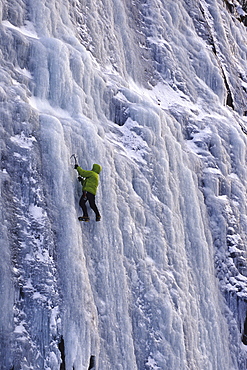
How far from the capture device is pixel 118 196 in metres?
10.8

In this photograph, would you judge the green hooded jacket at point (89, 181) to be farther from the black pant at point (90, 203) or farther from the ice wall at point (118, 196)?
the ice wall at point (118, 196)

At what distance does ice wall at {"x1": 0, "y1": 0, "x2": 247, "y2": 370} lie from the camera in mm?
8734

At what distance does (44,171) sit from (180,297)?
386cm

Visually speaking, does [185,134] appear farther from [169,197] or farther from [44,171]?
[44,171]

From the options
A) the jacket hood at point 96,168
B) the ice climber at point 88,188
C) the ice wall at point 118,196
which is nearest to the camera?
the ice wall at point 118,196

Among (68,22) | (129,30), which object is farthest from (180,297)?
(129,30)

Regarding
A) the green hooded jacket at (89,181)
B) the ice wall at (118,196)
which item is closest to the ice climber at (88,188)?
the green hooded jacket at (89,181)

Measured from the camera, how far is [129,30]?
48.0 ft

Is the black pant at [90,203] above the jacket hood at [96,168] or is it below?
below

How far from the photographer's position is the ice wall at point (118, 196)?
8.73 metres

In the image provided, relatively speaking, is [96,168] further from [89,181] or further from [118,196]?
[118,196]

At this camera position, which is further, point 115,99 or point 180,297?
point 115,99

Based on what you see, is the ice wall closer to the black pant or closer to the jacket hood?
the black pant

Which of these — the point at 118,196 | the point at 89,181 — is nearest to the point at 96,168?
the point at 89,181
